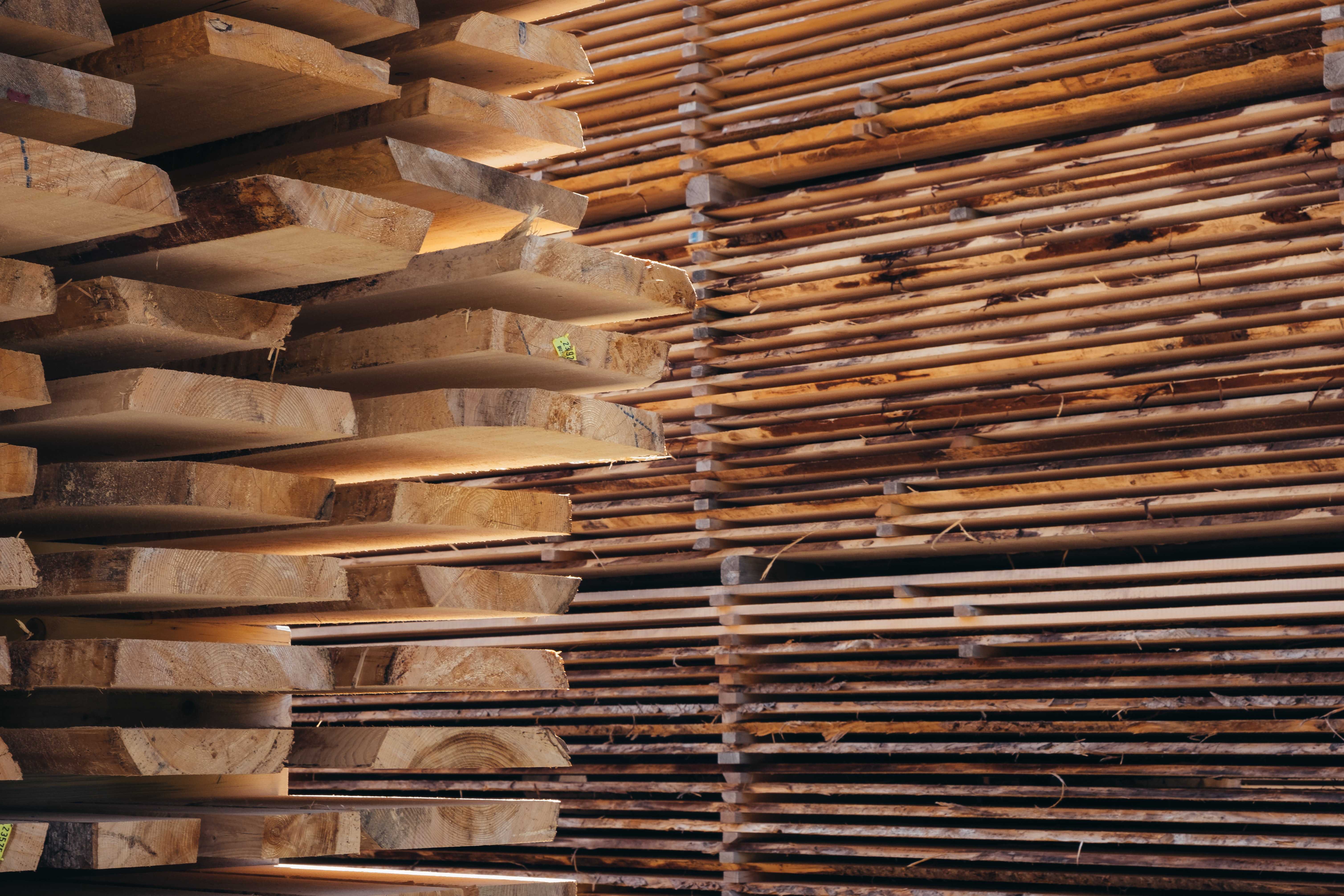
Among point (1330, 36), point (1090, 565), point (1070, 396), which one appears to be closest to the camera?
point (1330, 36)

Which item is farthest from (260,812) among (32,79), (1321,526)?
(1321,526)

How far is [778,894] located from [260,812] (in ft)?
9.63

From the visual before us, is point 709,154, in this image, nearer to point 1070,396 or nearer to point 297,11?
point 1070,396

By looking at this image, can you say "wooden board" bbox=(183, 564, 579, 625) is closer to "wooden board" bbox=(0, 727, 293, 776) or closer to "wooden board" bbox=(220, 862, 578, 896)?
"wooden board" bbox=(0, 727, 293, 776)

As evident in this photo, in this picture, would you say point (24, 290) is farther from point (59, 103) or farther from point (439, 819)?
point (439, 819)

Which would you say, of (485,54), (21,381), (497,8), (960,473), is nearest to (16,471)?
(21,381)

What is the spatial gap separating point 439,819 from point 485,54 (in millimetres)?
1248

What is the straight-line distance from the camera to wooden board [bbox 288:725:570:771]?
2.38 meters

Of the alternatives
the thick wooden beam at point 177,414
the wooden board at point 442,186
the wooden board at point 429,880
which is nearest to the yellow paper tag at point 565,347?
the wooden board at point 442,186

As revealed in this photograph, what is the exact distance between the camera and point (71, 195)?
189cm

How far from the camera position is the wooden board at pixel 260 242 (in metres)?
2.05

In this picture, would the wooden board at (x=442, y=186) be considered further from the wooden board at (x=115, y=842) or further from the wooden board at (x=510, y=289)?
the wooden board at (x=115, y=842)

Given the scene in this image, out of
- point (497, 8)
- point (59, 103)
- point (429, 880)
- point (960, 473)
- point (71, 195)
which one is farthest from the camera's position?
point (960, 473)

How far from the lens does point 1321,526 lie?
434 cm
